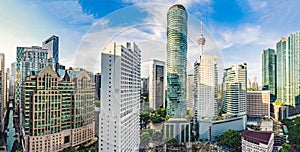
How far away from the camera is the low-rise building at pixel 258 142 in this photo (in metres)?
3.38

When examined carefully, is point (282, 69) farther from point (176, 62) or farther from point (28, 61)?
point (28, 61)

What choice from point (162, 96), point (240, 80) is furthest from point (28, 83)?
point (240, 80)

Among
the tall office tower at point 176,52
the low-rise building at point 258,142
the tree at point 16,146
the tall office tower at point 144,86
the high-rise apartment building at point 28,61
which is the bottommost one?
the tree at point 16,146

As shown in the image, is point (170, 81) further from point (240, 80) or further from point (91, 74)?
point (240, 80)

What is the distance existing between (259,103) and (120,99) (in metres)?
9.32

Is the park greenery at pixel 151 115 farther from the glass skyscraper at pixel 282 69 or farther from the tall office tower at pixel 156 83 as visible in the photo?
the glass skyscraper at pixel 282 69

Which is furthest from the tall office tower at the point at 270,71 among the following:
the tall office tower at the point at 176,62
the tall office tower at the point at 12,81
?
the tall office tower at the point at 12,81

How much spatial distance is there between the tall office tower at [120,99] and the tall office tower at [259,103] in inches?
347

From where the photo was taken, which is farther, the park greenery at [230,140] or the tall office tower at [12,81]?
the tall office tower at [12,81]

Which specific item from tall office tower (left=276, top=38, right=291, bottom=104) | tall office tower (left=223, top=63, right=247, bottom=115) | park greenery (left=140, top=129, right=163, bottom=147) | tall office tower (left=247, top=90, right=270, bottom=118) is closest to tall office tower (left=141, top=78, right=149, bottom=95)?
park greenery (left=140, top=129, right=163, bottom=147)

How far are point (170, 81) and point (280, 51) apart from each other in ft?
26.4

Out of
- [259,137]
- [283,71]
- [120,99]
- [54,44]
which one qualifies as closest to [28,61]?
[54,44]

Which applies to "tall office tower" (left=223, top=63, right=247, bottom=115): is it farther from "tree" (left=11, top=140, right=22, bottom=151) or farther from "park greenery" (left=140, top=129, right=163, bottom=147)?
"tree" (left=11, top=140, right=22, bottom=151)

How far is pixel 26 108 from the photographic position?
11.5 ft
